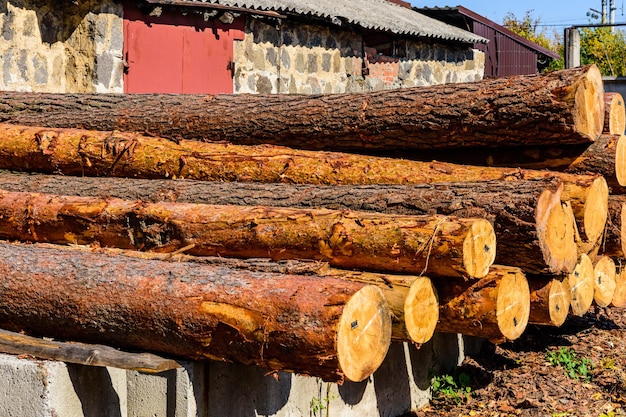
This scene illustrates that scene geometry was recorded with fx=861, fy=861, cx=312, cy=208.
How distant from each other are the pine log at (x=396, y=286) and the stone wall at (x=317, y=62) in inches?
288

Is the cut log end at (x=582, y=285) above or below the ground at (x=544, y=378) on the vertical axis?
above

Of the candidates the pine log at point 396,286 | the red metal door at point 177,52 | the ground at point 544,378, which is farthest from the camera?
the red metal door at point 177,52

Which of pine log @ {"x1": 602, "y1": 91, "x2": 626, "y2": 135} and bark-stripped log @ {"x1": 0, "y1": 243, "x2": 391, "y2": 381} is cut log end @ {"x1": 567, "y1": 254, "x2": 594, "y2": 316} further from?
bark-stripped log @ {"x1": 0, "y1": 243, "x2": 391, "y2": 381}

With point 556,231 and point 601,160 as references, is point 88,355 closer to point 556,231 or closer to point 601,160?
point 556,231

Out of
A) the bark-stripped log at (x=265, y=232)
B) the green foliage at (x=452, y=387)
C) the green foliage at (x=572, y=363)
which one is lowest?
the green foliage at (x=452, y=387)

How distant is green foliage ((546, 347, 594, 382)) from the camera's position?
18.7 feet

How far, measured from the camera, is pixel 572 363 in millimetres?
5887

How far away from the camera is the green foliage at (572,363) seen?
571 centimetres

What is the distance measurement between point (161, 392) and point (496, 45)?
56.3 ft

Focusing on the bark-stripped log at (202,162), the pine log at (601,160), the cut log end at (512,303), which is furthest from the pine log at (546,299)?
the pine log at (601,160)

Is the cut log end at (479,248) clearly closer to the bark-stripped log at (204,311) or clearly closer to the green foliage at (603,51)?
the bark-stripped log at (204,311)

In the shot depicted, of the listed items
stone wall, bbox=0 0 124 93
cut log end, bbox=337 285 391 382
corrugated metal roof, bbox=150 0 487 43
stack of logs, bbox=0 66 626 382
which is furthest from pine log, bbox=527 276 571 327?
corrugated metal roof, bbox=150 0 487 43

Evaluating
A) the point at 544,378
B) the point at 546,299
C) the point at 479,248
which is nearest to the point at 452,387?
the point at 544,378

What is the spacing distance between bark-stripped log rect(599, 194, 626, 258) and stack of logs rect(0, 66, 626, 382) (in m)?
0.01
